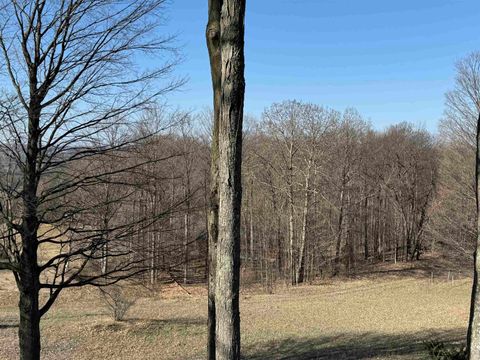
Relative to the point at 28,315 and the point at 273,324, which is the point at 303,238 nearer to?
the point at 273,324

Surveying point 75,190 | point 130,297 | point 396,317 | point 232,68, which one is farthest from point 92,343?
point 396,317

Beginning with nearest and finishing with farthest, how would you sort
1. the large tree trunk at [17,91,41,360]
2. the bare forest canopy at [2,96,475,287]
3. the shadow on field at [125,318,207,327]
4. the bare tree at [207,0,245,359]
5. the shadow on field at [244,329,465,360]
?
the bare tree at [207,0,245,359], the large tree trunk at [17,91,41,360], the shadow on field at [244,329,465,360], the shadow on field at [125,318,207,327], the bare forest canopy at [2,96,475,287]

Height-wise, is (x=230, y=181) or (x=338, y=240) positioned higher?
(x=230, y=181)

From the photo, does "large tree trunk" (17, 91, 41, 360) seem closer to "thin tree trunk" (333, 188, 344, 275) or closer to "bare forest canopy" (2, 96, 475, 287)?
"bare forest canopy" (2, 96, 475, 287)

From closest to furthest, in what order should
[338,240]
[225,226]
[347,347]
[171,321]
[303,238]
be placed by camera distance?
[225,226]
[347,347]
[171,321]
[303,238]
[338,240]

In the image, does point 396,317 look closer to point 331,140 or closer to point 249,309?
point 249,309

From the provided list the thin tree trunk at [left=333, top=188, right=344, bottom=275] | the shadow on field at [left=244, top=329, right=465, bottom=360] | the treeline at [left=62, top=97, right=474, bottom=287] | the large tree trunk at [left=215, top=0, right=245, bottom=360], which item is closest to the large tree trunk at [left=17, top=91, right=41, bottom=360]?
the large tree trunk at [left=215, top=0, right=245, bottom=360]

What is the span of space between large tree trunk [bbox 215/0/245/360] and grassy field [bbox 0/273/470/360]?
209 inches

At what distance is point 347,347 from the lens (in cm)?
1120

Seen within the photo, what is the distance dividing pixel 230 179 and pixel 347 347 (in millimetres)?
8771

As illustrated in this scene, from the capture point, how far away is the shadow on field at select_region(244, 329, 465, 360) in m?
9.52

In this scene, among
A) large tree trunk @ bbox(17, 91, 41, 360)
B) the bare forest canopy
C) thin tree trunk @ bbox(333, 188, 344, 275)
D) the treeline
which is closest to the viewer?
large tree trunk @ bbox(17, 91, 41, 360)

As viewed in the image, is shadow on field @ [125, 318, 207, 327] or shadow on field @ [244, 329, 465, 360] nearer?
shadow on field @ [244, 329, 465, 360]

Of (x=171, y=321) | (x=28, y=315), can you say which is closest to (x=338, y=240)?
(x=171, y=321)
